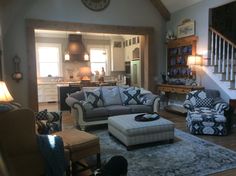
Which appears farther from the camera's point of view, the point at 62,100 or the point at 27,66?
the point at 62,100

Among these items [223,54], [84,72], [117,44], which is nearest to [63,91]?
[84,72]

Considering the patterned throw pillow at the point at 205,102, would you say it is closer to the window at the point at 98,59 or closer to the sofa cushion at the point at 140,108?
the sofa cushion at the point at 140,108

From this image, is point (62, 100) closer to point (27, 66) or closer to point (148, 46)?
point (27, 66)

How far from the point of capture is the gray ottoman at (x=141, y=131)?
3518 millimetres

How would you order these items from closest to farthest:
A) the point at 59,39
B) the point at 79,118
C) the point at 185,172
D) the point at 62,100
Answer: the point at 185,172 < the point at 79,118 < the point at 62,100 < the point at 59,39

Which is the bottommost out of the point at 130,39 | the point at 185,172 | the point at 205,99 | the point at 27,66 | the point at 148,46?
the point at 185,172

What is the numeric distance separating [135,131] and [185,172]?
1.02m

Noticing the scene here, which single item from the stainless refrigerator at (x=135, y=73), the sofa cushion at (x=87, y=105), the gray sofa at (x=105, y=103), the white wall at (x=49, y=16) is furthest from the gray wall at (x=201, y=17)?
the sofa cushion at (x=87, y=105)

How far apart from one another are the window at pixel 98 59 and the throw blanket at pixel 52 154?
7614mm

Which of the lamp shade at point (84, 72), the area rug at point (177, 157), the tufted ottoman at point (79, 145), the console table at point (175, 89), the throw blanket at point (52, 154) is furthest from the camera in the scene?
the lamp shade at point (84, 72)

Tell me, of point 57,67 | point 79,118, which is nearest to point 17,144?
point 79,118

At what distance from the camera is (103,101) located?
5.23 metres

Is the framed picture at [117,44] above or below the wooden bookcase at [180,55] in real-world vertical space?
above

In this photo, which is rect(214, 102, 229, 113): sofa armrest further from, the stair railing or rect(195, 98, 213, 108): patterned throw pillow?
the stair railing
